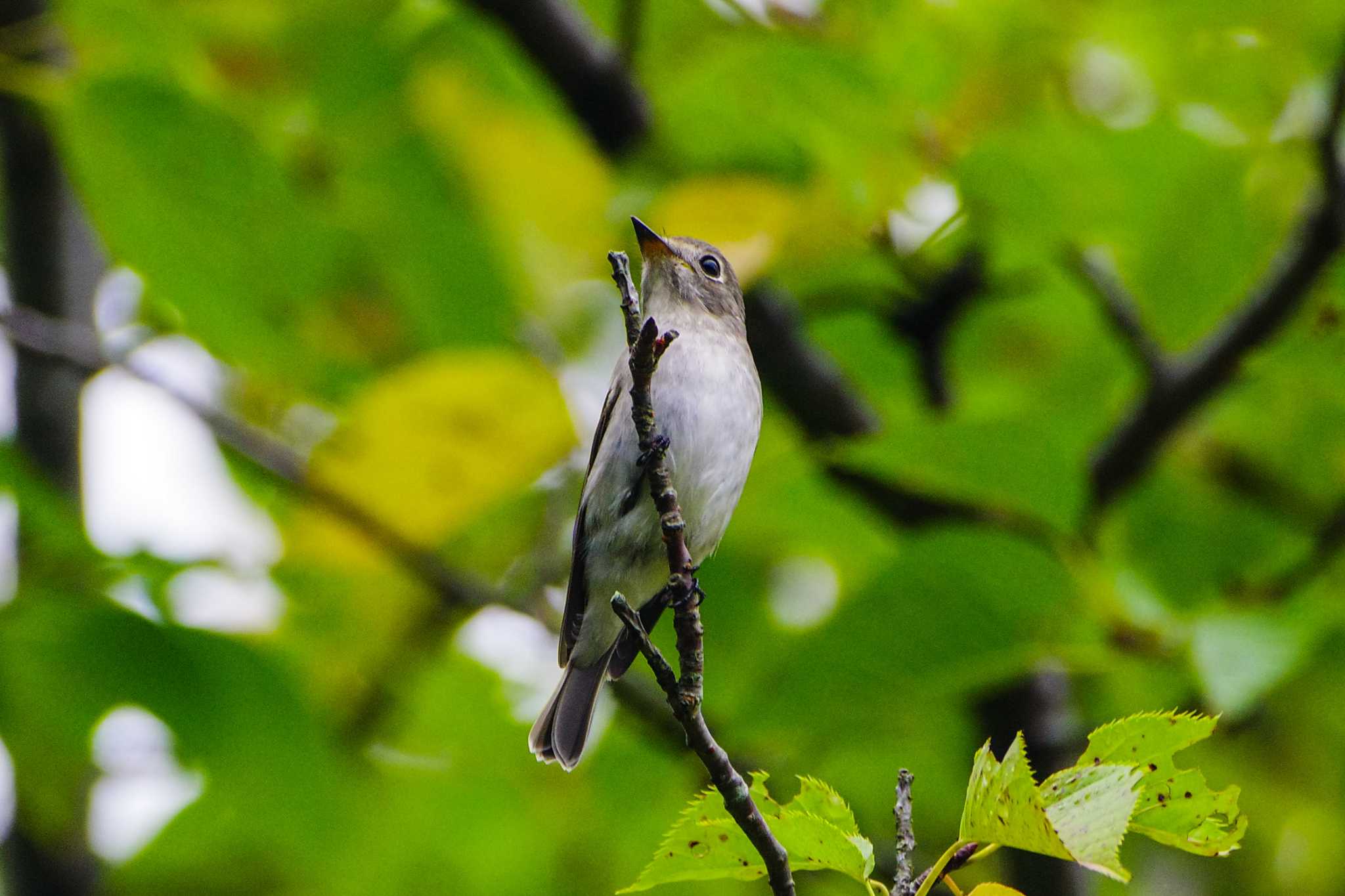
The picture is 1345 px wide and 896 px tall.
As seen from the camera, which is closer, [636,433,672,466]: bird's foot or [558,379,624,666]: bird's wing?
[636,433,672,466]: bird's foot

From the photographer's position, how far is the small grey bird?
141 inches

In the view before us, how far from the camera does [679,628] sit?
8.17 feet

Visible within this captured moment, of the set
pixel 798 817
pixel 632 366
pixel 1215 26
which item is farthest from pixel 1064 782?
pixel 1215 26

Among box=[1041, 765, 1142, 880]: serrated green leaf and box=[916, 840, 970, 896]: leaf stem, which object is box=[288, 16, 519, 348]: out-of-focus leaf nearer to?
box=[916, 840, 970, 896]: leaf stem

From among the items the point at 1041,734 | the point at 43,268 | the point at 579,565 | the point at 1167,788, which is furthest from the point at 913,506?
the point at 43,268

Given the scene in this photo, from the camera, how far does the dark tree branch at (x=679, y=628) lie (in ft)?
6.50

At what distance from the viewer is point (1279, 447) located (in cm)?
471

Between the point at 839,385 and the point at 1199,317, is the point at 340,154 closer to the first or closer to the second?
the point at 839,385

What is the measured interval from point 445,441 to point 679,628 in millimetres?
1779

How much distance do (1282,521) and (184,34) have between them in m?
3.70

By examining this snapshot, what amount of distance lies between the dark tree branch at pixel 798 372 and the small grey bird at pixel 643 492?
189 millimetres

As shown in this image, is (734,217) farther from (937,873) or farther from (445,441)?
(937,873)

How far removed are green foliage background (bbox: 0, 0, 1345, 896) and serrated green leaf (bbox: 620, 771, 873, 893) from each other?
3.67 ft

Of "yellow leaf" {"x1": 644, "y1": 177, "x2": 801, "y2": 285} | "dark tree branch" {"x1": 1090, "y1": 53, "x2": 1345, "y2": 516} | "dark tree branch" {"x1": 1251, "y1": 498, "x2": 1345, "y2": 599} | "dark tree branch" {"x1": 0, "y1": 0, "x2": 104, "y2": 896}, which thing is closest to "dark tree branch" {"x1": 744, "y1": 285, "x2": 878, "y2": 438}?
"yellow leaf" {"x1": 644, "y1": 177, "x2": 801, "y2": 285}
